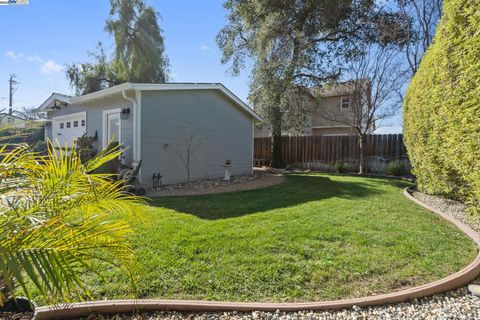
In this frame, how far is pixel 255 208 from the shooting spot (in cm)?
571

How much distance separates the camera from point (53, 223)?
1.29 metres

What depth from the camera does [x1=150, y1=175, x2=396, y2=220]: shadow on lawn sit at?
554 centimetres

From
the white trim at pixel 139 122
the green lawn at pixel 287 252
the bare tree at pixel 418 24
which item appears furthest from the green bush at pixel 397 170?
the white trim at pixel 139 122

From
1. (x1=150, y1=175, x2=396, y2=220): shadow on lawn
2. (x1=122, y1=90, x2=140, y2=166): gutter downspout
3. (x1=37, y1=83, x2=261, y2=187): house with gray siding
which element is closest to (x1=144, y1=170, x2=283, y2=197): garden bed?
(x1=37, y1=83, x2=261, y2=187): house with gray siding

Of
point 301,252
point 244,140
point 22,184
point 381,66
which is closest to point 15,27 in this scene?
point 244,140

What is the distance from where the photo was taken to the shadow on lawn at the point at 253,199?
218 inches

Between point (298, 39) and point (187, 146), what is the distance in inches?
321

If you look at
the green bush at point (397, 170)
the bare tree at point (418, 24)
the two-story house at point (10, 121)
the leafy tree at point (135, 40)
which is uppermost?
the leafy tree at point (135, 40)

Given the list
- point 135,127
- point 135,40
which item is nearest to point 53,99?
point 135,127

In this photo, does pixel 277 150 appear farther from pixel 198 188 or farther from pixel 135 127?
pixel 135 127

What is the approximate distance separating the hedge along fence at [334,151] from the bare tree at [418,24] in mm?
3480

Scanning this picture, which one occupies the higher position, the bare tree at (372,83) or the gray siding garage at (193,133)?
the bare tree at (372,83)

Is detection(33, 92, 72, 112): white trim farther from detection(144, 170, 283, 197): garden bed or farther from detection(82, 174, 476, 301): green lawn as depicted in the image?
detection(82, 174, 476, 301): green lawn

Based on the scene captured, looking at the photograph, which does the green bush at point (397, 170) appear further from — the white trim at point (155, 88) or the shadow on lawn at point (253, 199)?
the white trim at point (155, 88)
